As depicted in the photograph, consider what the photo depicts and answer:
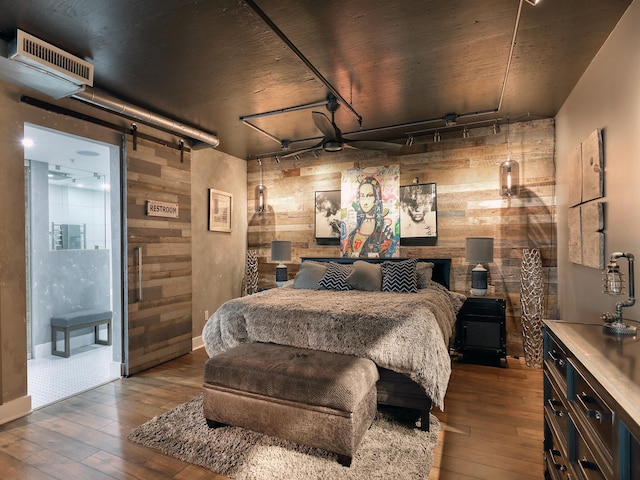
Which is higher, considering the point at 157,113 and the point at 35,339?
the point at 157,113

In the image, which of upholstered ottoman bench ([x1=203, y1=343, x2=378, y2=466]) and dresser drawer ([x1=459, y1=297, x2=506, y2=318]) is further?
dresser drawer ([x1=459, y1=297, x2=506, y2=318])

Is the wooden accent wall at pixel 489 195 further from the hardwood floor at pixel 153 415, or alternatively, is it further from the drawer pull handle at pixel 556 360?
the drawer pull handle at pixel 556 360

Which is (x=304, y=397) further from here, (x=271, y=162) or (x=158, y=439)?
(x=271, y=162)

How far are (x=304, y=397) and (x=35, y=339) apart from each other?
4.00 meters

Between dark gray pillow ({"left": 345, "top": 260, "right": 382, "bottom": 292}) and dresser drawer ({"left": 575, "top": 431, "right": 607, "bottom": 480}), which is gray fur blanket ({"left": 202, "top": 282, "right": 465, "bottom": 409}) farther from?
dresser drawer ({"left": 575, "top": 431, "right": 607, "bottom": 480})

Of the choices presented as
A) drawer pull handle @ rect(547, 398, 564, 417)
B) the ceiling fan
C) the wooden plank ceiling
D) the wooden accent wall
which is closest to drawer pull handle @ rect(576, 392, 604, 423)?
drawer pull handle @ rect(547, 398, 564, 417)

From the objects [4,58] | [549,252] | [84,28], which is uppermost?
[84,28]

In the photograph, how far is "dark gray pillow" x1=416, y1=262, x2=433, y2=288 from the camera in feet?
13.3

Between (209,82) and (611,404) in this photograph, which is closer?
(611,404)

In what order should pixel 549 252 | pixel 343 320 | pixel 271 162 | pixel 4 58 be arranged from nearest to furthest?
1. pixel 4 58
2. pixel 343 320
3. pixel 549 252
4. pixel 271 162

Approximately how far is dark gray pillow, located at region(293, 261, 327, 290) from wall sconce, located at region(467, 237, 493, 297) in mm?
1758

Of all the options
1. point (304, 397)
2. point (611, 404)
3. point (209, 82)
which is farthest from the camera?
point (209, 82)

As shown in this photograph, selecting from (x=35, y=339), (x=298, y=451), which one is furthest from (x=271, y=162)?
(x=298, y=451)

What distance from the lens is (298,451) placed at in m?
2.29
